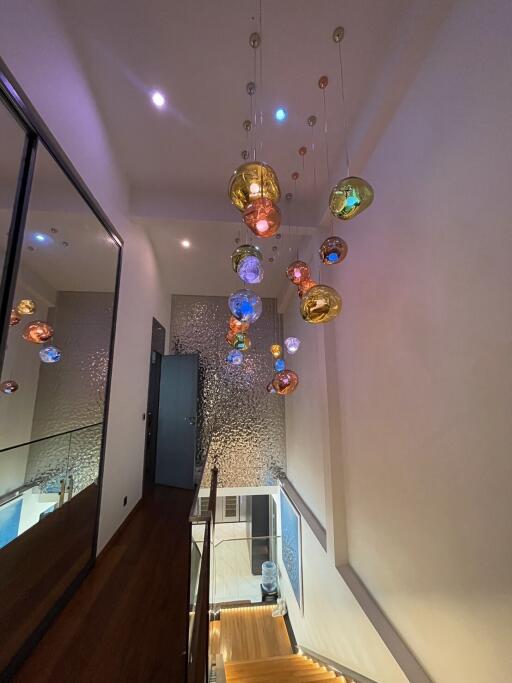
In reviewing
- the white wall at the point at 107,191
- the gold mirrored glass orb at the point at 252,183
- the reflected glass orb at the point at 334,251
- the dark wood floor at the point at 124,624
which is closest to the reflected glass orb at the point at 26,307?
the white wall at the point at 107,191

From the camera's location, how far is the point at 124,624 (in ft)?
6.64

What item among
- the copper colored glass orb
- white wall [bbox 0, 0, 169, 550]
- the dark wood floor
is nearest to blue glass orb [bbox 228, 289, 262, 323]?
the copper colored glass orb

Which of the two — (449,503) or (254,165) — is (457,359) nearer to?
(449,503)

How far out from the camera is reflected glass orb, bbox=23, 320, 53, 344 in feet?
5.98

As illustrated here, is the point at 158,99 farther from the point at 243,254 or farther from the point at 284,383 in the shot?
the point at 284,383

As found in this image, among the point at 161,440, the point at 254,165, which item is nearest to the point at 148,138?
the point at 254,165

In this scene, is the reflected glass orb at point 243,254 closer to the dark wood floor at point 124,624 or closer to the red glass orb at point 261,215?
the red glass orb at point 261,215

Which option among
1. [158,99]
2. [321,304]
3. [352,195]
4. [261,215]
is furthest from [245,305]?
[158,99]

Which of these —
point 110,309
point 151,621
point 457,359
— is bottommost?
point 151,621

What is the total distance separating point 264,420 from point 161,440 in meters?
2.16

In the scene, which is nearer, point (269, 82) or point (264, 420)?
point (269, 82)

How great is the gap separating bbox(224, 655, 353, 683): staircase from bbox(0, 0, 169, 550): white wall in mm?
2402

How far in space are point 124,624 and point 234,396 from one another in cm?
414

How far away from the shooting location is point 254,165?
1258 mm
